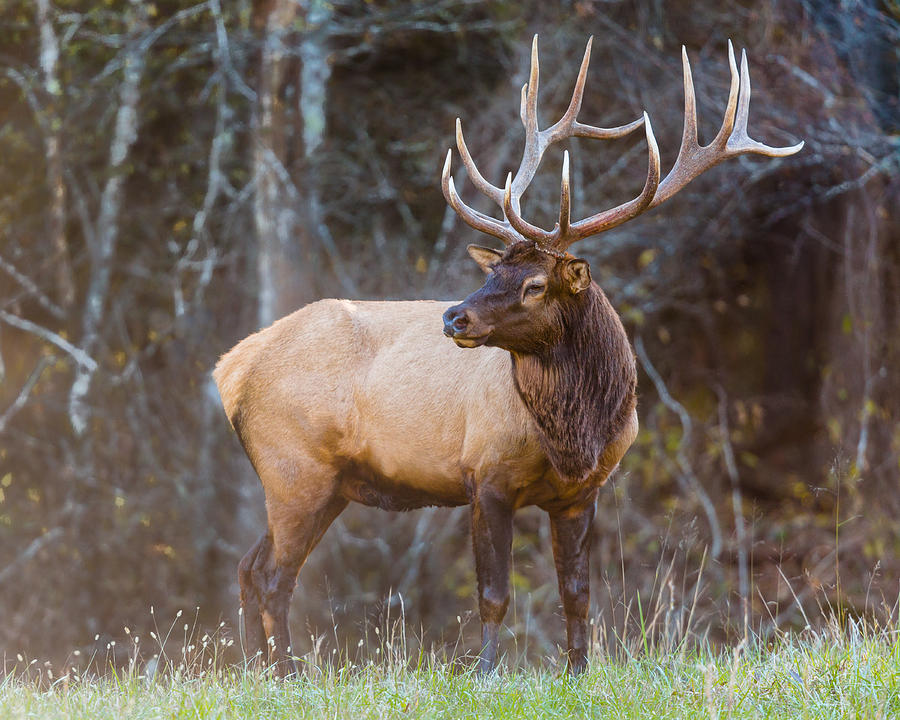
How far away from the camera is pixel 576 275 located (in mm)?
4793

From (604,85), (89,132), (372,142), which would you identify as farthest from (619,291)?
(89,132)

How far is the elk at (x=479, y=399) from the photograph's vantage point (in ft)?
15.8

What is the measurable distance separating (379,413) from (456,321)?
3.45 feet

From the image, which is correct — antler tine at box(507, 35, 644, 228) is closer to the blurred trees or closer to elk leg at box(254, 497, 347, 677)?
elk leg at box(254, 497, 347, 677)

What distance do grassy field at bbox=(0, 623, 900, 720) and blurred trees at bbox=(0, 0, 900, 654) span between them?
4.10 meters

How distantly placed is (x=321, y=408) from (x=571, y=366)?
1243 millimetres

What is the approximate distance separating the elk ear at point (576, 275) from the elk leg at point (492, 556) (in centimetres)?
92

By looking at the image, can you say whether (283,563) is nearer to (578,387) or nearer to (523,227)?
(578,387)

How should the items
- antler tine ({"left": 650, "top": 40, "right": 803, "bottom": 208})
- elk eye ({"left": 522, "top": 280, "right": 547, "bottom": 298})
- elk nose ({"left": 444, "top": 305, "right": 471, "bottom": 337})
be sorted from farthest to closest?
1. antler tine ({"left": 650, "top": 40, "right": 803, "bottom": 208})
2. elk eye ({"left": 522, "top": 280, "right": 547, "bottom": 298})
3. elk nose ({"left": 444, "top": 305, "right": 471, "bottom": 337})

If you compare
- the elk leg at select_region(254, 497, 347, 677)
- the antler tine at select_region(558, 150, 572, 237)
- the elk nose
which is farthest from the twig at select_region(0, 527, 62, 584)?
the antler tine at select_region(558, 150, 572, 237)

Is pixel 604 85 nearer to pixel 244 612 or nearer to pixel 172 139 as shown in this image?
pixel 172 139

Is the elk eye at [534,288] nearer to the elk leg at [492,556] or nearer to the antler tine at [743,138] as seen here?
the elk leg at [492,556]

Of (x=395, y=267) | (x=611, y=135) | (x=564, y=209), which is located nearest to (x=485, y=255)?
(x=564, y=209)

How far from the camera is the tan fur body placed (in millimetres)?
4996
